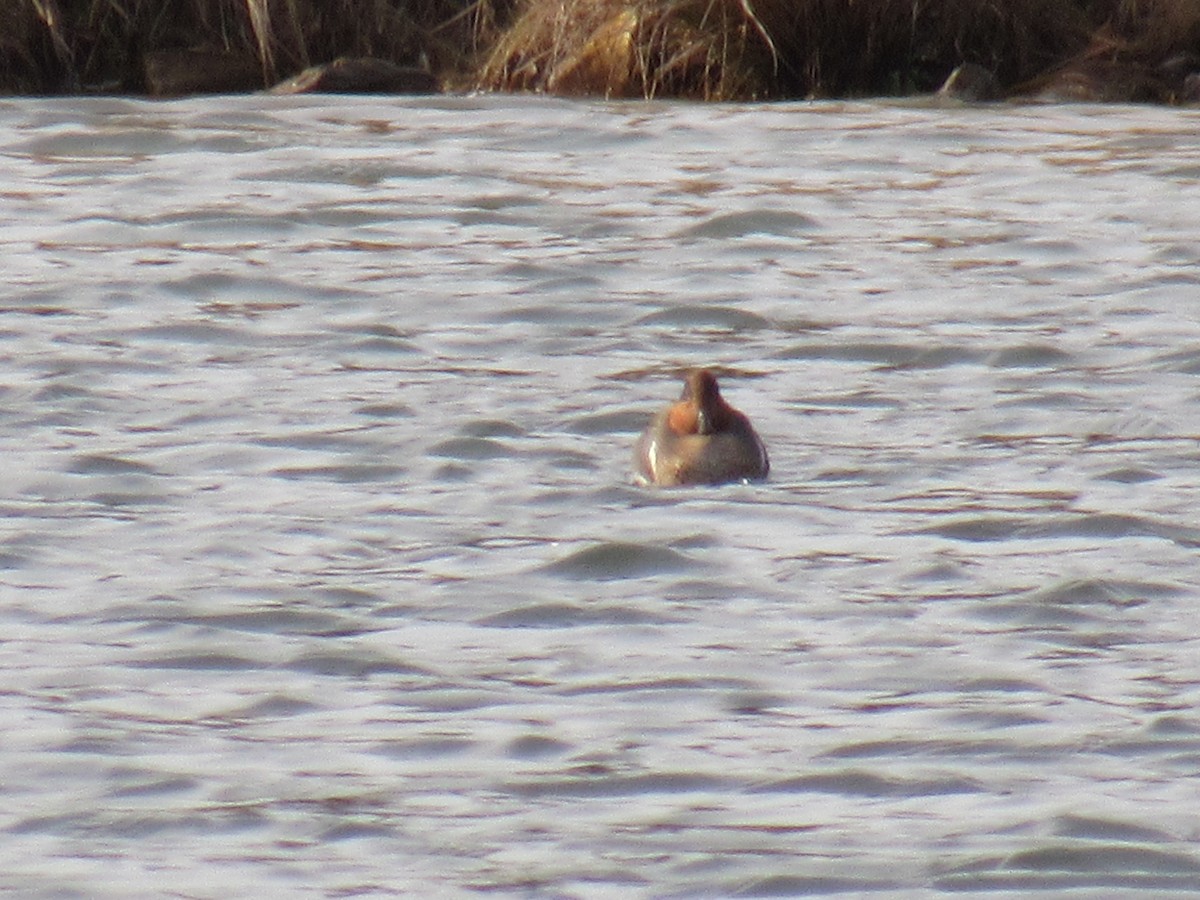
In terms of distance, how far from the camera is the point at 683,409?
7.62 meters

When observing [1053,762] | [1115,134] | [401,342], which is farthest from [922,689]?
[1115,134]

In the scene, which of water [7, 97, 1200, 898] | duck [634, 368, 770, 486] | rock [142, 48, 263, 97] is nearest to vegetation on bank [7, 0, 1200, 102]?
rock [142, 48, 263, 97]

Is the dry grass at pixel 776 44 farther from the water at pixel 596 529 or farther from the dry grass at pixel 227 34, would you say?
the water at pixel 596 529

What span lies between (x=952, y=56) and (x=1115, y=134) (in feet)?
6.98

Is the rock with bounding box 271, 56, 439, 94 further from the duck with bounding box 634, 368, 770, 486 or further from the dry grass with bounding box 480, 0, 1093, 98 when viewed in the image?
the duck with bounding box 634, 368, 770, 486

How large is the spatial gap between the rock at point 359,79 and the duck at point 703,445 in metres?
8.15

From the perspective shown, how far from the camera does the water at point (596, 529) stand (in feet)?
16.1

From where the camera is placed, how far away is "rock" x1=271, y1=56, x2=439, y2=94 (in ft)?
50.8

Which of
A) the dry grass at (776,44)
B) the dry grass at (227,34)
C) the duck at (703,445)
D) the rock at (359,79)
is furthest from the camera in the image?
the dry grass at (227,34)

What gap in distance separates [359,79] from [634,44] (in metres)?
1.60

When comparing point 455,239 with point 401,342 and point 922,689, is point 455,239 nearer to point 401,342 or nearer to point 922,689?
point 401,342

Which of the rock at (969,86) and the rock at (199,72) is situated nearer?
the rock at (969,86)

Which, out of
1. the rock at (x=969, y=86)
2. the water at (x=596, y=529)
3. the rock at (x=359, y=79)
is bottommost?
the water at (x=596, y=529)

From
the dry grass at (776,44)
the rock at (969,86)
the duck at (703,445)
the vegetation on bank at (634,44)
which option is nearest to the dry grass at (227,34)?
the vegetation on bank at (634,44)
